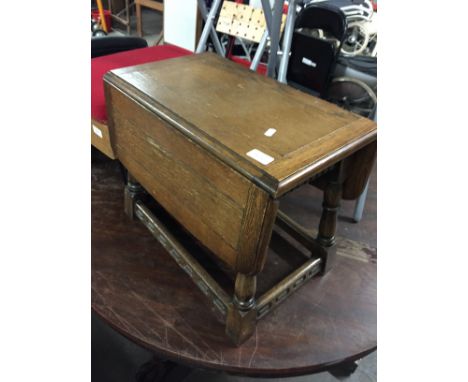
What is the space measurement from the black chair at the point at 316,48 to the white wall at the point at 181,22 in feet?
4.52

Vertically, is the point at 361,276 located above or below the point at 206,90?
below

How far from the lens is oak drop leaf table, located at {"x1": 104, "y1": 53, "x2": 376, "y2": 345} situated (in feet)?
2.01

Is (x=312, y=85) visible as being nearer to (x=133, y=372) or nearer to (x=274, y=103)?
(x=274, y=103)

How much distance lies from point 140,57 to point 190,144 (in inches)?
38.0

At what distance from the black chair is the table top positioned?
3.49 ft

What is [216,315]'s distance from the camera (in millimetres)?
868

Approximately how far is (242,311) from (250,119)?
375 mm

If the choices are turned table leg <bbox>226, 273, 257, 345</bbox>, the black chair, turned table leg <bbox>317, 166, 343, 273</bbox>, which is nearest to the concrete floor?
turned table leg <bbox>317, 166, 343, 273</bbox>

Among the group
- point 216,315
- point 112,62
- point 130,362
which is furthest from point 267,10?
point 130,362

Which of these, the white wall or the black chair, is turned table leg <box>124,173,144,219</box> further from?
the white wall

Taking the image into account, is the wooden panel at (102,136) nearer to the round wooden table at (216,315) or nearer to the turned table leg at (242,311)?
the round wooden table at (216,315)

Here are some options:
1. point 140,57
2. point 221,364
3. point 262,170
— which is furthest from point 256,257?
point 140,57

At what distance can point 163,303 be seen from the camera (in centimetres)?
89

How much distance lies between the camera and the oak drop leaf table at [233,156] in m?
0.61
